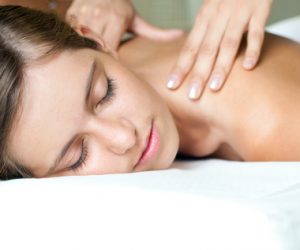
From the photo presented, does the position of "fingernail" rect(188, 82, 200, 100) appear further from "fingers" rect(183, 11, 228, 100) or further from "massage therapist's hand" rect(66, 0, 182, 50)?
"massage therapist's hand" rect(66, 0, 182, 50)

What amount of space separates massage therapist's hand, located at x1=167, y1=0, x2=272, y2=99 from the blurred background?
1505 mm

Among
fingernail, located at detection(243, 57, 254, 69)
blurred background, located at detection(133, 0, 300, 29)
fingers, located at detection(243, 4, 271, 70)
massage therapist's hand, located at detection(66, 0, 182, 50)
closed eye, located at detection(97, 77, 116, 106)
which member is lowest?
blurred background, located at detection(133, 0, 300, 29)

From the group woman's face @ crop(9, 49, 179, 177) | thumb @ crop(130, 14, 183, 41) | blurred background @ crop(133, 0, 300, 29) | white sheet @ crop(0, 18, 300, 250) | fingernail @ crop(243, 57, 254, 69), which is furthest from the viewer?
blurred background @ crop(133, 0, 300, 29)

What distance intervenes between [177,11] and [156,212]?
7.05 ft

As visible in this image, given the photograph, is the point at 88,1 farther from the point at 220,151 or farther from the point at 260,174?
the point at 260,174

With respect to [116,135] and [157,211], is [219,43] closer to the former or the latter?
[116,135]

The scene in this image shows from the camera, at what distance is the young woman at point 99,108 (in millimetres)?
902

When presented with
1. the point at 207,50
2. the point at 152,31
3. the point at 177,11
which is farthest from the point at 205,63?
the point at 177,11

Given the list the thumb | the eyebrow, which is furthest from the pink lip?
the thumb

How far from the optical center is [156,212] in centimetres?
65

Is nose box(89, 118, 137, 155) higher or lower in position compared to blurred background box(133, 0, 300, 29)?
higher

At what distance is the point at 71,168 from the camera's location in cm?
95

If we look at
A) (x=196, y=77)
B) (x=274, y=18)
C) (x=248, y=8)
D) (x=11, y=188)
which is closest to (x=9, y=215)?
(x=11, y=188)

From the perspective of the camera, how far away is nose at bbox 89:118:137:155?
91 cm
